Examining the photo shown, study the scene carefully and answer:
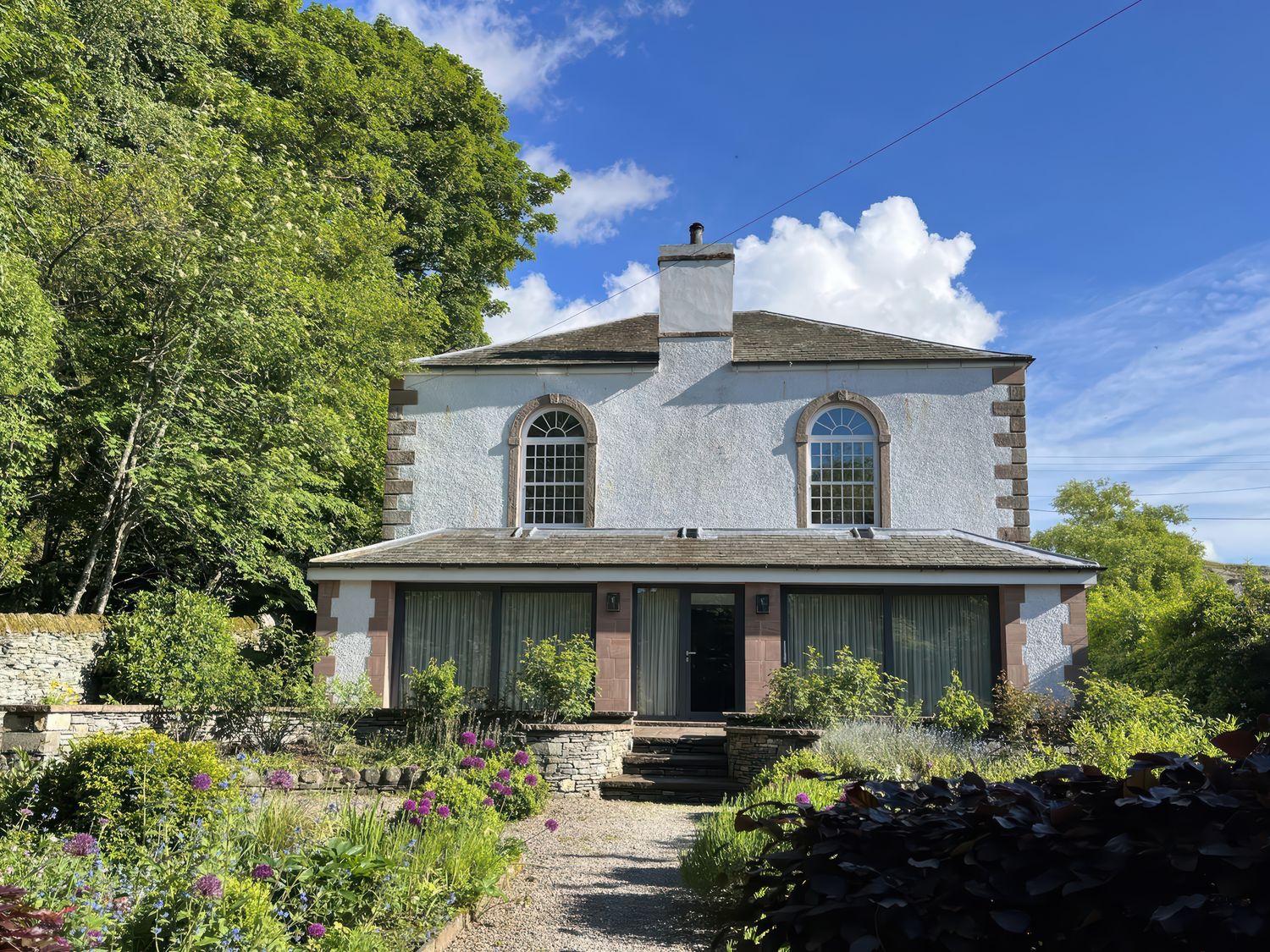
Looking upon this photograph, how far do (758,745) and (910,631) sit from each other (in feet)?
13.6

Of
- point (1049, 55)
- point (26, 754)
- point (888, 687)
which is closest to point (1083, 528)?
point (888, 687)

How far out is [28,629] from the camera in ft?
43.1

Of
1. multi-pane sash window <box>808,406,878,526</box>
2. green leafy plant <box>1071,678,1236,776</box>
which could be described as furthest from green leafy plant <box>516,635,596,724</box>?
green leafy plant <box>1071,678,1236,776</box>

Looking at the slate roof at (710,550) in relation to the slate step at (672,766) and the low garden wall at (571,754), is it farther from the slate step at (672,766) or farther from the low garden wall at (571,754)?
the low garden wall at (571,754)

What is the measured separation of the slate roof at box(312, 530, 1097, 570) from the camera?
1407 centimetres

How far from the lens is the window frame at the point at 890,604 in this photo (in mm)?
14125

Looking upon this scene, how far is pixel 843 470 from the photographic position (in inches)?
629

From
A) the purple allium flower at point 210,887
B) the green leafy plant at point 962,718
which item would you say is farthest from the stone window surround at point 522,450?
the purple allium flower at point 210,887

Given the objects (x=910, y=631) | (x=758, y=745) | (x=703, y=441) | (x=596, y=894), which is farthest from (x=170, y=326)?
(x=910, y=631)

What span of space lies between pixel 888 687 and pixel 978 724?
6.57 feet

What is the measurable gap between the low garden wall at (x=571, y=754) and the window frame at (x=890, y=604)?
13.0ft

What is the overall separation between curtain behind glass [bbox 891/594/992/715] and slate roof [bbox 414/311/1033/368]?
422 cm

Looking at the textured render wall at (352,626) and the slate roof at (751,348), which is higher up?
the slate roof at (751,348)

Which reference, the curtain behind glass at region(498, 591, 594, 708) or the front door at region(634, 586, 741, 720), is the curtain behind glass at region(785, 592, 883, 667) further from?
the curtain behind glass at region(498, 591, 594, 708)
